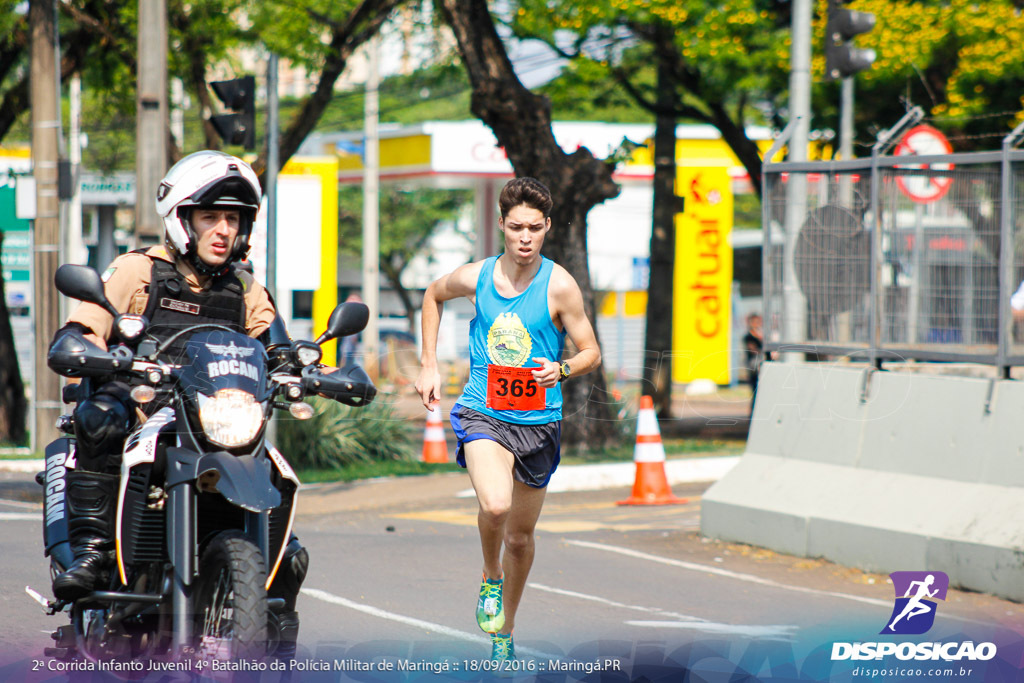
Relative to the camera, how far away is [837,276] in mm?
9391

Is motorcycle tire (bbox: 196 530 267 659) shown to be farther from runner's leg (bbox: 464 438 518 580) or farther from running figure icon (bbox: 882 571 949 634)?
running figure icon (bbox: 882 571 949 634)

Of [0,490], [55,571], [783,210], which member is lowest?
[0,490]

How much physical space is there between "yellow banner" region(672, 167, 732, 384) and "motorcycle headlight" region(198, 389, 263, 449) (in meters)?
22.1

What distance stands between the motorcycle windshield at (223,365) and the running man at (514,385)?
1204 mm

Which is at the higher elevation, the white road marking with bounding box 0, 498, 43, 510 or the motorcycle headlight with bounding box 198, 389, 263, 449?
the motorcycle headlight with bounding box 198, 389, 263, 449

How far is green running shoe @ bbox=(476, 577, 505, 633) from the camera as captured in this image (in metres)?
5.35

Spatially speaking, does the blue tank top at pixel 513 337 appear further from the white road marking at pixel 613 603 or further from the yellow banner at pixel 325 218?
the yellow banner at pixel 325 218

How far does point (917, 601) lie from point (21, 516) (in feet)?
21.3

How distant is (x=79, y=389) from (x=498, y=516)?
1.72 m

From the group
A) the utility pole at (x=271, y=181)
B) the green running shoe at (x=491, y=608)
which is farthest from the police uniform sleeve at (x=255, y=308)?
the utility pole at (x=271, y=181)

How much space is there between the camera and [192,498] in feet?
14.0

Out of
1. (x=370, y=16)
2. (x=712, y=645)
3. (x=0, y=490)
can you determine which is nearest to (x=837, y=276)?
(x=712, y=645)

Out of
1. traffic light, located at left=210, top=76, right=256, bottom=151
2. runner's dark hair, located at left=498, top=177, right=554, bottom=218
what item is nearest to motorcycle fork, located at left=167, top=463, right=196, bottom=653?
runner's dark hair, located at left=498, top=177, right=554, bottom=218

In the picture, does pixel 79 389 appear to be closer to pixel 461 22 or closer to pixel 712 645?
pixel 712 645
